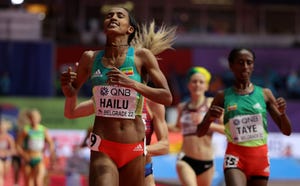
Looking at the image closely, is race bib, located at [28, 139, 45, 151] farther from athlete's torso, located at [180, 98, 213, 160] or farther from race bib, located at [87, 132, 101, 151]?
race bib, located at [87, 132, 101, 151]

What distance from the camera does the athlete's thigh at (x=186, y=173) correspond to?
29.1ft

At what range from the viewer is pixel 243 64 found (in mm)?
7227

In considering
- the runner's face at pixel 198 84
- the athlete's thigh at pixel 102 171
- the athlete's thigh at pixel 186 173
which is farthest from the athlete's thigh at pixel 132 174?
the runner's face at pixel 198 84

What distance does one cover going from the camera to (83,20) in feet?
105

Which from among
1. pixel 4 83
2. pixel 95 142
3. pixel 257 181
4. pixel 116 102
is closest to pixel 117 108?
pixel 116 102

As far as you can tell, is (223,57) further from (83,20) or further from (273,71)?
(83,20)

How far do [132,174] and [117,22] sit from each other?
4.20 feet

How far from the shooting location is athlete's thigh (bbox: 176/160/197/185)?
349 inches

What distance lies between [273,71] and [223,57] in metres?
2.03

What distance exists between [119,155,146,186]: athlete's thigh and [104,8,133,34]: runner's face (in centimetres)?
109

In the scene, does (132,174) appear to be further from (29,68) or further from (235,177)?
(29,68)

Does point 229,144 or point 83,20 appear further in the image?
point 83,20

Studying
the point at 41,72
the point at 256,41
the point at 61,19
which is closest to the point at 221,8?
the point at 256,41

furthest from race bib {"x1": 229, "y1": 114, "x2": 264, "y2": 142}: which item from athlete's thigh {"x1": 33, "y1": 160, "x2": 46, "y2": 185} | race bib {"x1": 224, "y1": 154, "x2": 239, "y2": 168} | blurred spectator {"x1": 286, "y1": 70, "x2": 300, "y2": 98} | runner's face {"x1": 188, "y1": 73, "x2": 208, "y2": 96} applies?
blurred spectator {"x1": 286, "y1": 70, "x2": 300, "y2": 98}
